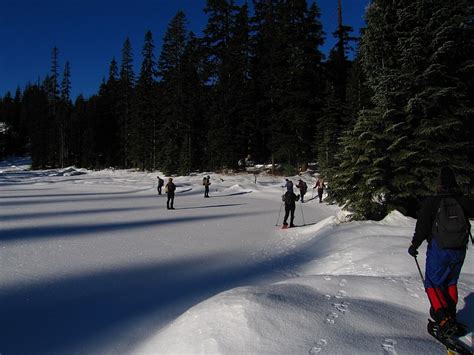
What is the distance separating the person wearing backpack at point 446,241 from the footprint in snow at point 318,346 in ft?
4.40

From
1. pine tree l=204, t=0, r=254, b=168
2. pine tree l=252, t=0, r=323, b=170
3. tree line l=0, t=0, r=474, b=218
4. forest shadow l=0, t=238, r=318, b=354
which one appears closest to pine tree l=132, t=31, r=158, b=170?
tree line l=0, t=0, r=474, b=218

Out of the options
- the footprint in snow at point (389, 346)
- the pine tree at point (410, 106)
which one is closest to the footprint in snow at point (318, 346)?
the footprint in snow at point (389, 346)

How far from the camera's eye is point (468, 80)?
Result: 501 inches

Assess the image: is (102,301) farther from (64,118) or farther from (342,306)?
(64,118)

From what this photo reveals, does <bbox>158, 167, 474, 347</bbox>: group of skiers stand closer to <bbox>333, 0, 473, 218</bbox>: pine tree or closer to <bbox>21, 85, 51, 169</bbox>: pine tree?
<bbox>333, 0, 473, 218</bbox>: pine tree

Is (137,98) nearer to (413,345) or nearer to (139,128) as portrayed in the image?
(139,128)

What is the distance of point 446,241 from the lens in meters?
3.50

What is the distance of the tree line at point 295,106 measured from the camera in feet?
36.6

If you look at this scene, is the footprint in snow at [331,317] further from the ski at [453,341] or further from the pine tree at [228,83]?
the pine tree at [228,83]

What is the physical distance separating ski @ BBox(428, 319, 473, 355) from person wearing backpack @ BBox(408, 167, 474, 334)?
103mm

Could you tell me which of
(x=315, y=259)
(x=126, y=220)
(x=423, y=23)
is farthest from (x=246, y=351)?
(x=423, y=23)

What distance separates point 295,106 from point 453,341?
108 feet

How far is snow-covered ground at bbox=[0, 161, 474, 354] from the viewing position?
3.38m

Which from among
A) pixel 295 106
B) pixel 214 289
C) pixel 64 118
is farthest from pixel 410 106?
pixel 64 118
